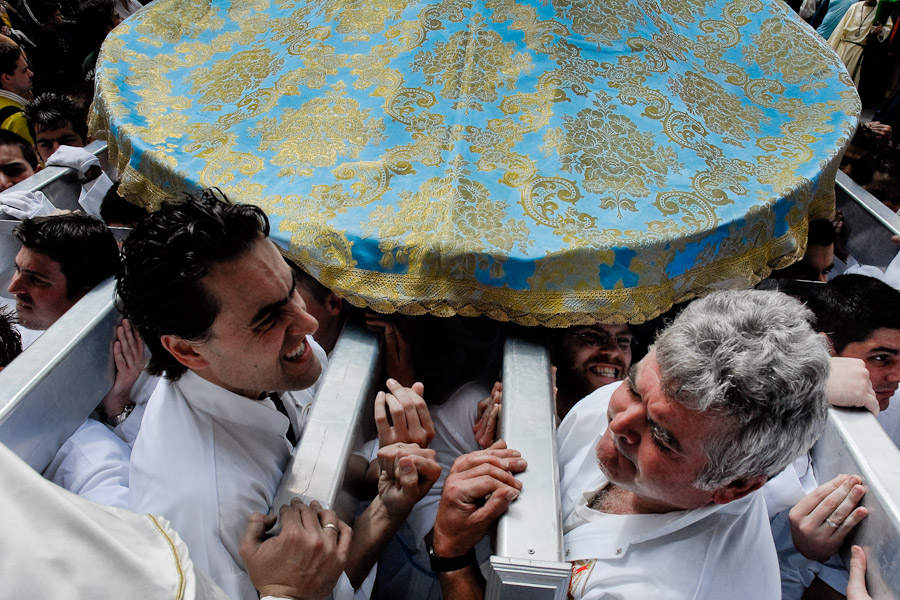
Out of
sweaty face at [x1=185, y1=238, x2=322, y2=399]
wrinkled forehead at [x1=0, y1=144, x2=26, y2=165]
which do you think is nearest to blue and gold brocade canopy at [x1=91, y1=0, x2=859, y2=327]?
sweaty face at [x1=185, y1=238, x2=322, y2=399]

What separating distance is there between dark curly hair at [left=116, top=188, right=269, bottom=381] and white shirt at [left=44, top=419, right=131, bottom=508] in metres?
0.47

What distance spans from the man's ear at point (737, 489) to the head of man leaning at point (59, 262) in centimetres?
181

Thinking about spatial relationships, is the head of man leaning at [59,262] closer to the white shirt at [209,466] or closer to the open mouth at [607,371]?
the white shirt at [209,466]

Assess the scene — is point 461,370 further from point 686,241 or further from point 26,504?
point 26,504

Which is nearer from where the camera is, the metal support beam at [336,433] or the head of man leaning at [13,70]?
the metal support beam at [336,433]

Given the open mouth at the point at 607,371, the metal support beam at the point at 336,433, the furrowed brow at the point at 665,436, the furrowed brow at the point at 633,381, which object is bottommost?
the open mouth at the point at 607,371

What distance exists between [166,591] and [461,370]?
156 cm

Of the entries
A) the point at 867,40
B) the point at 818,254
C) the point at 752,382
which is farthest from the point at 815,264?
the point at 867,40

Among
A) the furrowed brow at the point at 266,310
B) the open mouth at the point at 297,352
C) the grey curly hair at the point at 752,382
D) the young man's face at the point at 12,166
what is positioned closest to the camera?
the grey curly hair at the point at 752,382

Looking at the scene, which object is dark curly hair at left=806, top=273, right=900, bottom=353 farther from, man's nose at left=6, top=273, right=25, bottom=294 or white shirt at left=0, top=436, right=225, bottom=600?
man's nose at left=6, top=273, right=25, bottom=294

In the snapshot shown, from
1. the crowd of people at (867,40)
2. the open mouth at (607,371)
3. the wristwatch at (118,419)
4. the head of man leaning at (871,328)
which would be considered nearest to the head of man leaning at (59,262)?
the wristwatch at (118,419)

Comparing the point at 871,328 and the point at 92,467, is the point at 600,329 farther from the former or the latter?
the point at 92,467

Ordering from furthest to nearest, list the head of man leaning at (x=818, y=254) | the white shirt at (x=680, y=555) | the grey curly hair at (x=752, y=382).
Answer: the head of man leaning at (x=818, y=254) < the white shirt at (x=680, y=555) < the grey curly hair at (x=752, y=382)

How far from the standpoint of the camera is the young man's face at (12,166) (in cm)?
306
